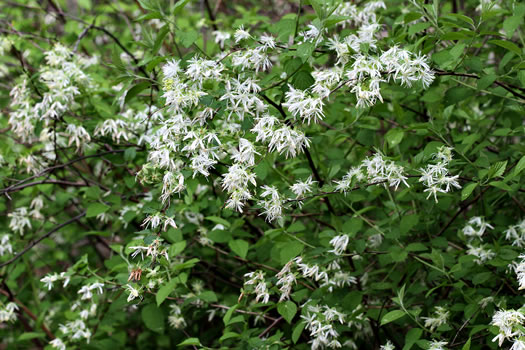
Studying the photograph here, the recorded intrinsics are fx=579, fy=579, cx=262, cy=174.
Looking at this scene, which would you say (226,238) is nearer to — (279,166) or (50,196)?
(279,166)

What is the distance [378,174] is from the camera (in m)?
2.05

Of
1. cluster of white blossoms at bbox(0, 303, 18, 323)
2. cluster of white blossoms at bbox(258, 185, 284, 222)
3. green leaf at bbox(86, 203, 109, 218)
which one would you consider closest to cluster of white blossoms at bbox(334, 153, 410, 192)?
cluster of white blossoms at bbox(258, 185, 284, 222)

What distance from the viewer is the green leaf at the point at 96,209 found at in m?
2.72

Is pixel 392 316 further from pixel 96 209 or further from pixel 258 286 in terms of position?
pixel 96 209

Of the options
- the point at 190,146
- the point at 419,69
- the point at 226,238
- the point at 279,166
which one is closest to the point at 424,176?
the point at 419,69

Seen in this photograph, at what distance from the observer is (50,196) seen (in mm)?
3631

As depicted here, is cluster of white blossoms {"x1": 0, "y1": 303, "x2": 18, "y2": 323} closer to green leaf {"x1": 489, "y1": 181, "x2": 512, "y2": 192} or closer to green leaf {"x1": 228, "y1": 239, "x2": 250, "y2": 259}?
green leaf {"x1": 228, "y1": 239, "x2": 250, "y2": 259}

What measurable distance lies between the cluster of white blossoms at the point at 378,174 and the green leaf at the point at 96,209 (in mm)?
1206

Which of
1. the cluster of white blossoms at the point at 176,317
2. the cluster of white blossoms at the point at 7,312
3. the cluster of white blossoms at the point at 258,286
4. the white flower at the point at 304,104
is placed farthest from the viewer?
the cluster of white blossoms at the point at 7,312

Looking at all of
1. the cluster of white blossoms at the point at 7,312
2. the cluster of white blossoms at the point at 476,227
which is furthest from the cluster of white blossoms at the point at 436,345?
the cluster of white blossoms at the point at 7,312

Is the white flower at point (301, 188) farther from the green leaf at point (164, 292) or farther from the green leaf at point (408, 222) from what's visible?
the green leaf at point (164, 292)

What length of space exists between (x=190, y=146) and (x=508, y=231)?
1377 mm

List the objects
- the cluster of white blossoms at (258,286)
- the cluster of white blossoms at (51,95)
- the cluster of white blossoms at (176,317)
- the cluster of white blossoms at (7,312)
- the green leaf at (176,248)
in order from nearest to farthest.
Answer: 1. the cluster of white blossoms at (258,286)
2. the green leaf at (176,248)
3. the cluster of white blossoms at (51,95)
4. the cluster of white blossoms at (176,317)
5. the cluster of white blossoms at (7,312)

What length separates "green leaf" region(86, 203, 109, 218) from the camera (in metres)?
2.72
